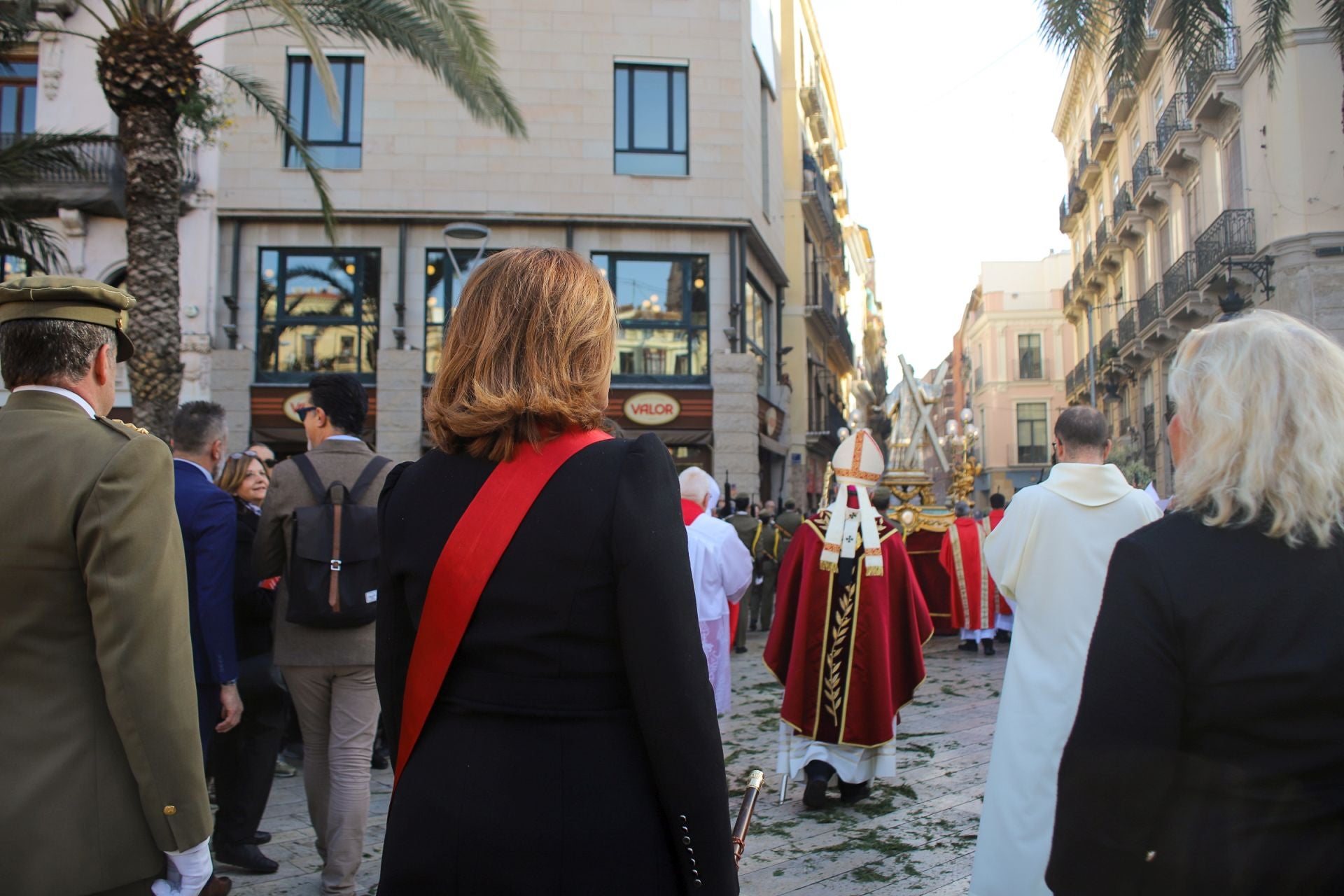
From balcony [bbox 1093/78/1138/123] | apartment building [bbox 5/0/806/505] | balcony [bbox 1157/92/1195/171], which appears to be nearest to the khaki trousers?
apartment building [bbox 5/0/806/505]

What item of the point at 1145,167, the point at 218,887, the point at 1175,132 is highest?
the point at 1145,167

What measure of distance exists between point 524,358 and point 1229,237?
923 inches

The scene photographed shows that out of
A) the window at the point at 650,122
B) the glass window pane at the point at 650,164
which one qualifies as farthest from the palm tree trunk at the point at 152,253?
the window at the point at 650,122

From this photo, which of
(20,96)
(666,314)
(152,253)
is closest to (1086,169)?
(666,314)

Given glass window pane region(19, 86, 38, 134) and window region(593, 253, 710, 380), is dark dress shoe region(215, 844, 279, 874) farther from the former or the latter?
glass window pane region(19, 86, 38, 134)

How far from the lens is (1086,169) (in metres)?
39.7

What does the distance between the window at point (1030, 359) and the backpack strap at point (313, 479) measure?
57.5 m

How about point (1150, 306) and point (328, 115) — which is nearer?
point (328, 115)

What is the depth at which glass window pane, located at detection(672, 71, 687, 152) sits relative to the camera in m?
22.6

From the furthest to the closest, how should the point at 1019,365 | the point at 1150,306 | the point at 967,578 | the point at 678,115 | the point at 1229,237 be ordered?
the point at 1019,365
the point at 1150,306
the point at 678,115
the point at 1229,237
the point at 967,578

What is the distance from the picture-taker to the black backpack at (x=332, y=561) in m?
4.15

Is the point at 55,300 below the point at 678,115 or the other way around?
below

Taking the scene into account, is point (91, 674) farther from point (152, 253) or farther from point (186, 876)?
point (152, 253)

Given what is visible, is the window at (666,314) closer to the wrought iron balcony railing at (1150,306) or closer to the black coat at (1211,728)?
the wrought iron balcony railing at (1150,306)
